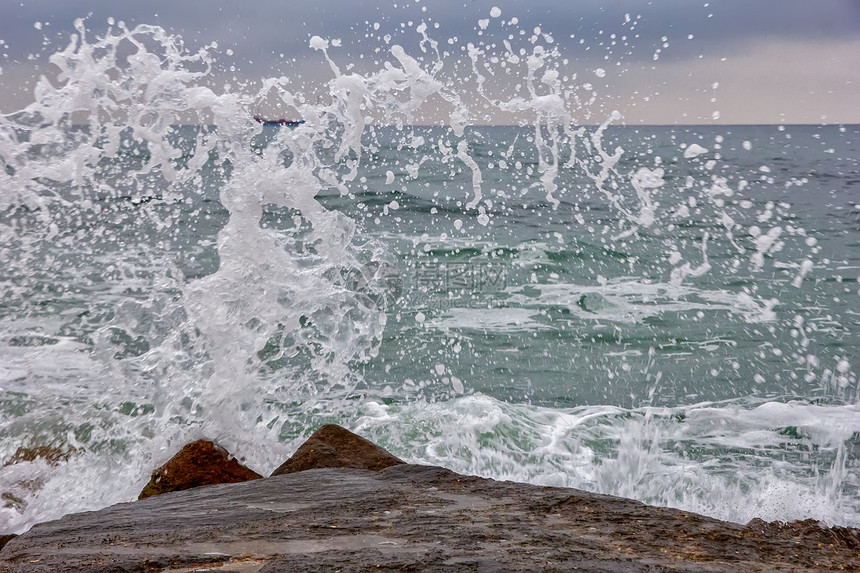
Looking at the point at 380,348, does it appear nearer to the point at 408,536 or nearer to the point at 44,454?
the point at 44,454

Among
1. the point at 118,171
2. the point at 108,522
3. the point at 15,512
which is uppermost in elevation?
the point at 118,171

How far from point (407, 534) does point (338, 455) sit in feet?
4.22

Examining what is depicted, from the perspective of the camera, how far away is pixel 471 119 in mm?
6082

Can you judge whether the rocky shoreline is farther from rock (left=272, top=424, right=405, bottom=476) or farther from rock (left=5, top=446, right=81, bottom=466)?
rock (left=5, top=446, right=81, bottom=466)

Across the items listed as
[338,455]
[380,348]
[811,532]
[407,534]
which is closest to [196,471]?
[338,455]

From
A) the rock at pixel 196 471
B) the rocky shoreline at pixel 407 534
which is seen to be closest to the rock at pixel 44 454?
the rock at pixel 196 471

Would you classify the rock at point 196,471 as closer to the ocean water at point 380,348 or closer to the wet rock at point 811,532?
the ocean water at point 380,348

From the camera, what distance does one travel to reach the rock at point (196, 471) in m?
3.54

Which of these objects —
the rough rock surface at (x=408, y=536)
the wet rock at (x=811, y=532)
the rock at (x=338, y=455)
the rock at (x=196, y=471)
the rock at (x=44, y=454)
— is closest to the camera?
the rough rock surface at (x=408, y=536)

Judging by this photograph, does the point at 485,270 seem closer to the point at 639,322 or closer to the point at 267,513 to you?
the point at 639,322

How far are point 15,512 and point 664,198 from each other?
17168 millimetres

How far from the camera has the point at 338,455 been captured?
3.43 m

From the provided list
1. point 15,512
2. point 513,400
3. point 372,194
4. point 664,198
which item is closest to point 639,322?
point 513,400

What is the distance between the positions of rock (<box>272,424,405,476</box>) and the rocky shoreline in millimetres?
431
